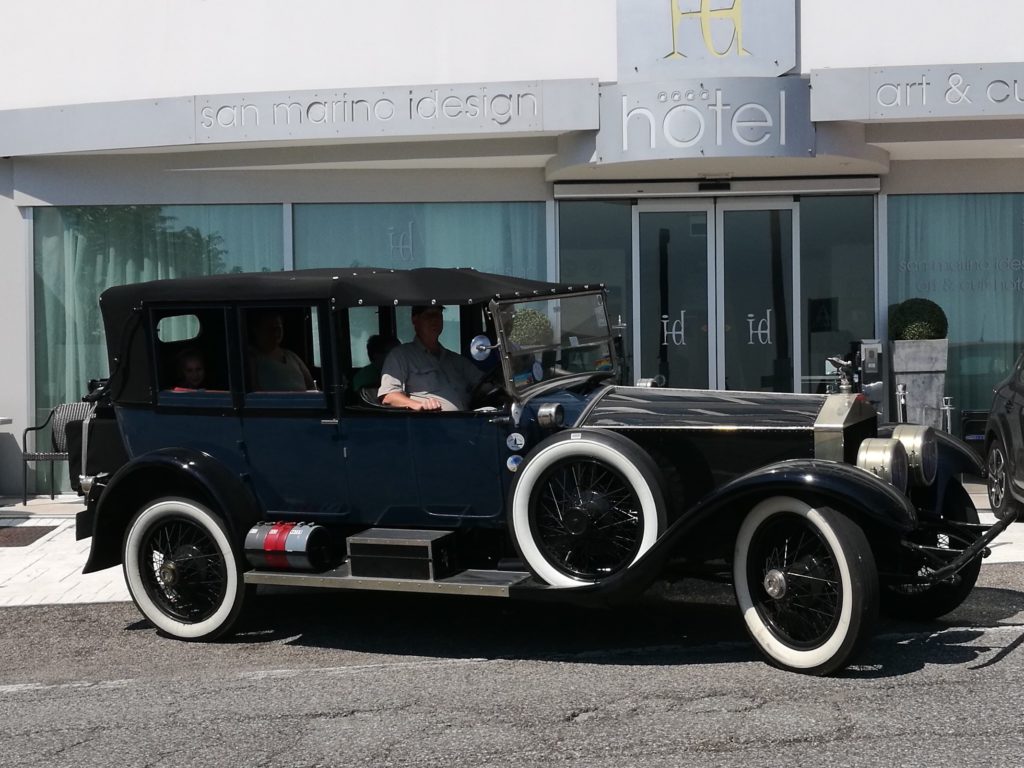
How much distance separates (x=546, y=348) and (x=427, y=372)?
63 centimetres

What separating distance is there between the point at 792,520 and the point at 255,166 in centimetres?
821

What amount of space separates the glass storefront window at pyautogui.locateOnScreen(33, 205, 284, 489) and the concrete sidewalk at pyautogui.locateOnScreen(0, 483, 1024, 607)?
189 cm

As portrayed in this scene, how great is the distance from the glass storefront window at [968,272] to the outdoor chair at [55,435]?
25.8 ft

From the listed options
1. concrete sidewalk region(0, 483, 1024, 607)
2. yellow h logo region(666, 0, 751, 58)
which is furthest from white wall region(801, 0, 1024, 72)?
concrete sidewalk region(0, 483, 1024, 607)

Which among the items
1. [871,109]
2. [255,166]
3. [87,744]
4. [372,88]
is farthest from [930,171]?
[87,744]

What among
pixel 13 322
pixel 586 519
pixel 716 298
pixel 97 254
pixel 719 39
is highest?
pixel 719 39

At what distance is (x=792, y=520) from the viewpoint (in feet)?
18.1

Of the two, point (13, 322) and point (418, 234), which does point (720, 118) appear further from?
point (13, 322)

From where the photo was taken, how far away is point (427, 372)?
6.64 metres

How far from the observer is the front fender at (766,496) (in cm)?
527

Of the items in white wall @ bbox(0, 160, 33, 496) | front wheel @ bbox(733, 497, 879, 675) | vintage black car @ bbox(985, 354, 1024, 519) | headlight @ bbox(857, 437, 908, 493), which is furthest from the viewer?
white wall @ bbox(0, 160, 33, 496)

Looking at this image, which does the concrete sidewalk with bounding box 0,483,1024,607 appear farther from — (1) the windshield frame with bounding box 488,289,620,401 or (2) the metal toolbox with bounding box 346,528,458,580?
(1) the windshield frame with bounding box 488,289,620,401

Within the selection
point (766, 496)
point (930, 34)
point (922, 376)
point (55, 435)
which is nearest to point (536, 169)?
point (930, 34)

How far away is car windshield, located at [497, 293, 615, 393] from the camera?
643cm
